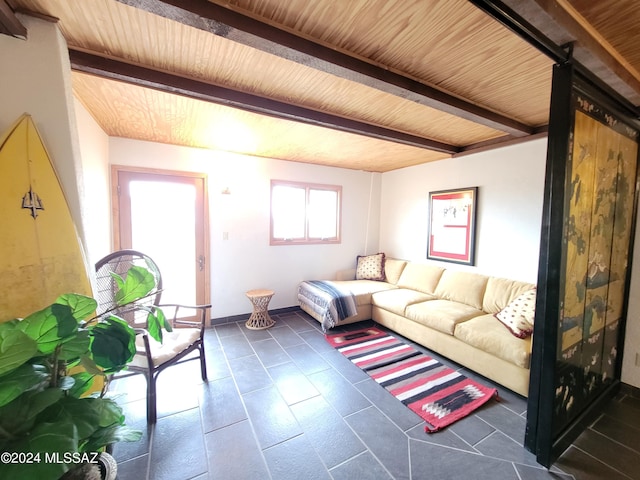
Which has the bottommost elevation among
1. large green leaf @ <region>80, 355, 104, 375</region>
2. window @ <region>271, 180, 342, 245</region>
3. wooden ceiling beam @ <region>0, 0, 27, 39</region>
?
large green leaf @ <region>80, 355, 104, 375</region>

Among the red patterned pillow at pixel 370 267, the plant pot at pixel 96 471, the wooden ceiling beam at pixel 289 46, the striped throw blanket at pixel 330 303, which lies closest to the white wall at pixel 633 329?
the wooden ceiling beam at pixel 289 46

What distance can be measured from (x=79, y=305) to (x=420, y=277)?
367 centimetres

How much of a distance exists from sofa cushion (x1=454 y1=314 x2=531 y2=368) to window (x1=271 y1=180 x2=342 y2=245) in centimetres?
242

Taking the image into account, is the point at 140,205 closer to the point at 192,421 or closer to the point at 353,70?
the point at 192,421

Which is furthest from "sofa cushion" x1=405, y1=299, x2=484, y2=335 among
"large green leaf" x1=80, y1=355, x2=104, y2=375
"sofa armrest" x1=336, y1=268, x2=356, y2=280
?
"large green leaf" x1=80, y1=355, x2=104, y2=375

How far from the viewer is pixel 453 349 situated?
2604mm

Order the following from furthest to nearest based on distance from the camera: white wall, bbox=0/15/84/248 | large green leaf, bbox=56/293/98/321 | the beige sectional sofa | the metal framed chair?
the beige sectional sofa
the metal framed chair
white wall, bbox=0/15/84/248
large green leaf, bbox=56/293/98/321

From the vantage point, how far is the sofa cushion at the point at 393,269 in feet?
13.6

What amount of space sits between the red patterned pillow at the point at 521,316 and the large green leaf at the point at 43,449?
279 centimetres

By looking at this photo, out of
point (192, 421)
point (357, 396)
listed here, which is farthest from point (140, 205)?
point (357, 396)

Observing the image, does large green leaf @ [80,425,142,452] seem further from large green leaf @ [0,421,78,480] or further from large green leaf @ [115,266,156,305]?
large green leaf @ [115,266,156,305]

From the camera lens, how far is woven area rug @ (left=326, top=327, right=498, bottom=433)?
197 centimetres

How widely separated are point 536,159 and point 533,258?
1.05 meters

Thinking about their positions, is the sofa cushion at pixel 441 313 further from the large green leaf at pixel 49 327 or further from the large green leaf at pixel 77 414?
the large green leaf at pixel 49 327
